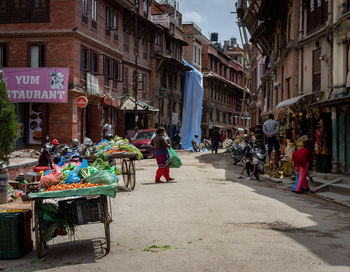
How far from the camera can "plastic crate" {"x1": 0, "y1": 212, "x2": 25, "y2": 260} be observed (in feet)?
20.6

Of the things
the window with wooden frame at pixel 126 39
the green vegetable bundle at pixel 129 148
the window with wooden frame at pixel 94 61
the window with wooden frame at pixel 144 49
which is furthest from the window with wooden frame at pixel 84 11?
the green vegetable bundle at pixel 129 148

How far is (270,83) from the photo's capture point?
33219 mm

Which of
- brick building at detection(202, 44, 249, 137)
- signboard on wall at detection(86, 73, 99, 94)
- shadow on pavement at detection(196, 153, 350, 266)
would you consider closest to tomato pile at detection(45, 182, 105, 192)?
shadow on pavement at detection(196, 153, 350, 266)

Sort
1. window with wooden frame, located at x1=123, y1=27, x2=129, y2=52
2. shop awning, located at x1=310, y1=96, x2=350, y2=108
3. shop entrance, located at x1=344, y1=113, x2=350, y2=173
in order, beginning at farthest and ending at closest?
window with wooden frame, located at x1=123, y1=27, x2=129, y2=52
shop entrance, located at x1=344, y1=113, x2=350, y2=173
shop awning, located at x1=310, y1=96, x2=350, y2=108

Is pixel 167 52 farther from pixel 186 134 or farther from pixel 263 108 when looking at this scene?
pixel 263 108

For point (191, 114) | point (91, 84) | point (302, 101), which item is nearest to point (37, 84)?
point (91, 84)

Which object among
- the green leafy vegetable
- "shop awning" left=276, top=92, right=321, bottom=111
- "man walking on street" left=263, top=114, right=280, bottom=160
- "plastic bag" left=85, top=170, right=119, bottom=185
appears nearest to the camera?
"plastic bag" left=85, top=170, right=119, bottom=185

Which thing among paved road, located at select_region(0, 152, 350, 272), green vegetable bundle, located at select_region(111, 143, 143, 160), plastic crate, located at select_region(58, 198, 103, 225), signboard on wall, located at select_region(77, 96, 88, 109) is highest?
signboard on wall, located at select_region(77, 96, 88, 109)

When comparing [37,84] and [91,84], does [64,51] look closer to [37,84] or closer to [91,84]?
[37,84]

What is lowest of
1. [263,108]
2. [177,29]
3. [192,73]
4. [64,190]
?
[64,190]

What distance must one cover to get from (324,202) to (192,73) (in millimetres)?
39773

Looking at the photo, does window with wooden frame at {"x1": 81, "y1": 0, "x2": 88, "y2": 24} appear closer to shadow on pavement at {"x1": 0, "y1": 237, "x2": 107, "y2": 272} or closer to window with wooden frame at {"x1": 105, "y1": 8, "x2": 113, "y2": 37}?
window with wooden frame at {"x1": 105, "y1": 8, "x2": 113, "y2": 37}

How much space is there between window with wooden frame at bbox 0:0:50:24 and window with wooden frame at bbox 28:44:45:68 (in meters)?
1.52

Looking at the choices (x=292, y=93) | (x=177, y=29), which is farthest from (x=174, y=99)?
(x=292, y=93)
